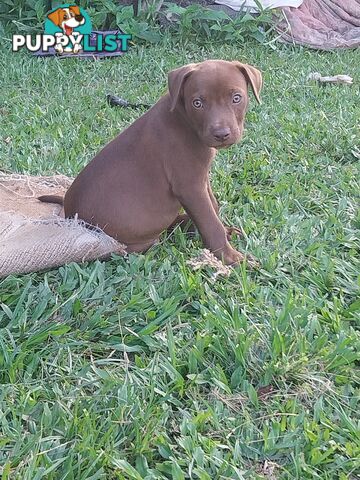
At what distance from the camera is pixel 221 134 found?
9.48 feet

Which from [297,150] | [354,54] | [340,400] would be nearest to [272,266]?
[340,400]

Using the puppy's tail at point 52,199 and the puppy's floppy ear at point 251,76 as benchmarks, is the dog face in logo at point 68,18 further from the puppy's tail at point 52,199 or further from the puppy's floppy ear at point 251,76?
the puppy's floppy ear at point 251,76

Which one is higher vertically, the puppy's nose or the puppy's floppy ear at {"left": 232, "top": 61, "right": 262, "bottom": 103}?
the puppy's floppy ear at {"left": 232, "top": 61, "right": 262, "bottom": 103}

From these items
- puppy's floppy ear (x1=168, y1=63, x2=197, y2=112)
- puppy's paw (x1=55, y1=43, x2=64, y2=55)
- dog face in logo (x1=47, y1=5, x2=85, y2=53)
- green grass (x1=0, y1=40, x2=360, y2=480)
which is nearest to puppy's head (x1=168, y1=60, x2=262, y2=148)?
puppy's floppy ear (x1=168, y1=63, x2=197, y2=112)

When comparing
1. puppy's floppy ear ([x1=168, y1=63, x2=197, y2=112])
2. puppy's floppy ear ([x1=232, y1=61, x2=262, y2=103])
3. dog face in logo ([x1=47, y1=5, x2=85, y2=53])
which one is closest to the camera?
puppy's floppy ear ([x1=168, y1=63, x2=197, y2=112])

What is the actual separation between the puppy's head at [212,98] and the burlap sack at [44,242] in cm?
69

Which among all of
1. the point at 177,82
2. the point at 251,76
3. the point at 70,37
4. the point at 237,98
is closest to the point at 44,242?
the point at 177,82

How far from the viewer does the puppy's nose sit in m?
2.89

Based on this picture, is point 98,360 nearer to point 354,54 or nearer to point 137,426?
point 137,426

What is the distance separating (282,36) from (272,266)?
199 inches

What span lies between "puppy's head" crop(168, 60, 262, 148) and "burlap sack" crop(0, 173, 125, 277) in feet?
2.26

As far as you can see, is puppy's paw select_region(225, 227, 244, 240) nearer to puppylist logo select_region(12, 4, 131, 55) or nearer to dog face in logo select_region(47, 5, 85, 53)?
puppylist logo select_region(12, 4, 131, 55)

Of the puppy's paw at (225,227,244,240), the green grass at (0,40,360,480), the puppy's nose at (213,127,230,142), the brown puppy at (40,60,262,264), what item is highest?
the puppy's nose at (213,127,230,142)

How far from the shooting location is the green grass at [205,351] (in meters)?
2.12
